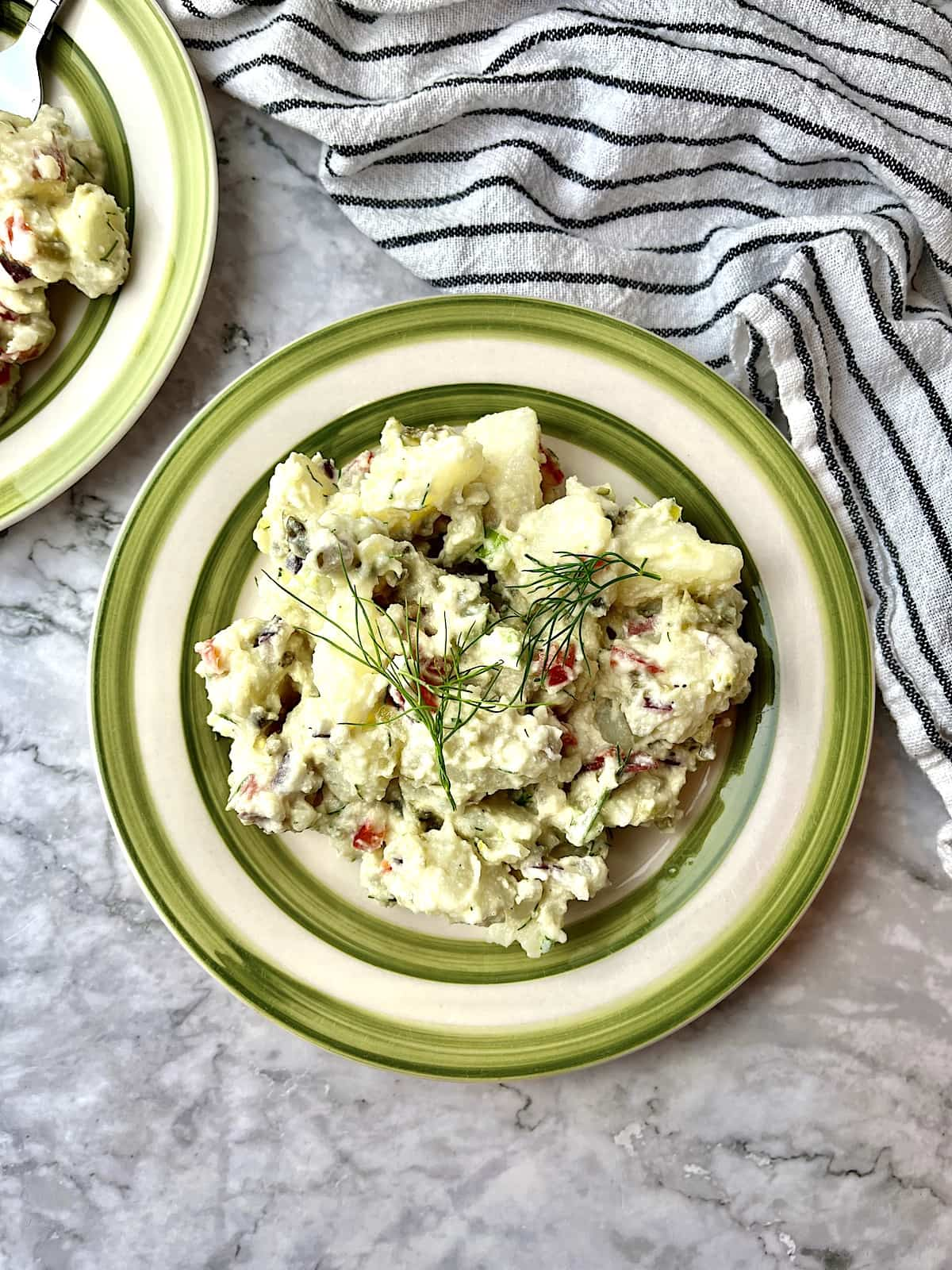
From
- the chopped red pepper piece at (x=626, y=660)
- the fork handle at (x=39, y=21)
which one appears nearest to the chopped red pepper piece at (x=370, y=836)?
the chopped red pepper piece at (x=626, y=660)

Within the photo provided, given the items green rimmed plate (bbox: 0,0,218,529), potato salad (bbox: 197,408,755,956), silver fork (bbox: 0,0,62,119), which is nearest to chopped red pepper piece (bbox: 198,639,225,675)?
potato salad (bbox: 197,408,755,956)

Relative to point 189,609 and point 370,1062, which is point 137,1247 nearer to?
point 370,1062

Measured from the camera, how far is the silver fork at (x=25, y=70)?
6.48 feet

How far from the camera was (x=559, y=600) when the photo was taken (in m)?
1.70

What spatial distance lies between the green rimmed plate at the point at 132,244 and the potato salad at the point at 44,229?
1.6 inches

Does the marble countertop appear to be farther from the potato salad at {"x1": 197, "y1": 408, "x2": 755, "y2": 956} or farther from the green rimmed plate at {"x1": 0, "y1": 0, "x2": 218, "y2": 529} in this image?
the potato salad at {"x1": 197, "y1": 408, "x2": 755, "y2": 956}

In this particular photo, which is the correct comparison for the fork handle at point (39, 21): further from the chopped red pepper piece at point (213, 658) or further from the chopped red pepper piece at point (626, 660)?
the chopped red pepper piece at point (626, 660)

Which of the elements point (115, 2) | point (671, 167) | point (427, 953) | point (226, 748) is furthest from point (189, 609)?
point (671, 167)

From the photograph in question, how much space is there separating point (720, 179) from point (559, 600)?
1036mm

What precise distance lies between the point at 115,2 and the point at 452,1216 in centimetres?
262

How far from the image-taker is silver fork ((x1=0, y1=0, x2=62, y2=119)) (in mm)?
1975

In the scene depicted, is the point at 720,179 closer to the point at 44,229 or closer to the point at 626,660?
the point at 626,660

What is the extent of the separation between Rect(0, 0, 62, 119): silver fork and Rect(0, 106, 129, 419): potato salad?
0.03 m

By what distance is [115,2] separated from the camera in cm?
195
